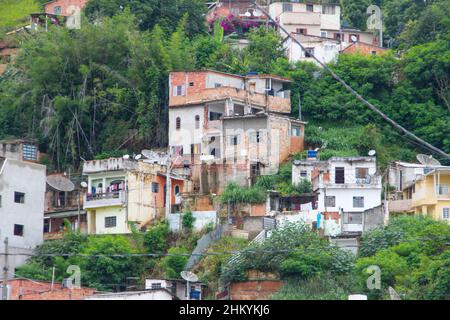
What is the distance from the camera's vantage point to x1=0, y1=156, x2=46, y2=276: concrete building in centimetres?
4869

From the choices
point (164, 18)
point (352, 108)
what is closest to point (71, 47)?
point (164, 18)

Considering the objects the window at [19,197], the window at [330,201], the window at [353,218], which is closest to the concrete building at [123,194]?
the window at [19,197]

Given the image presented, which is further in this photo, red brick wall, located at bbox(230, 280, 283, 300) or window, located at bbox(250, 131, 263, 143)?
window, located at bbox(250, 131, 263, 143)

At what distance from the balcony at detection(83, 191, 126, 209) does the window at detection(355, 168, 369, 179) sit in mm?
7653

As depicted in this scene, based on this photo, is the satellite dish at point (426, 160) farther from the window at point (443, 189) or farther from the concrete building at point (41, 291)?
the concrete building at point (41, 291)

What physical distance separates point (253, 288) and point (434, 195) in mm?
9039

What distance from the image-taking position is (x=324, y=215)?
49031mm

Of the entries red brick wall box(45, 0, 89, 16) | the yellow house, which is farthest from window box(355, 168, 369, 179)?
red brick wall box(45, 0, 89, 16)

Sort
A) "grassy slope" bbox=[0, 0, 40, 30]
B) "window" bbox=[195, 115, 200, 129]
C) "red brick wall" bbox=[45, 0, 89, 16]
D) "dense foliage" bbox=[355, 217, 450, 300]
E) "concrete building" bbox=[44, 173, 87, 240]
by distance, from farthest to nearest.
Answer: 1. "grassy slope" bbox=[0, 0, 40, 30]
2. "red brick wall" bbox=[45, 0, 89, 16]
3. "window" bbox=[195, 115, 200, 129]
4. "concrete building" bbox=[44, 173, 87, 240]
5. "dense foliage" bbox=[355, 217, 450, 300]

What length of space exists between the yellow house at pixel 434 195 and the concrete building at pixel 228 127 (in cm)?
509

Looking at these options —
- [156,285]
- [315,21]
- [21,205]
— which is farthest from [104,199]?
[315,21]

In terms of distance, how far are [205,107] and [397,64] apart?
891 cm

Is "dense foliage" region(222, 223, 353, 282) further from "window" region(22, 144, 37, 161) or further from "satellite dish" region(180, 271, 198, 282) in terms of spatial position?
"window" region(22, 144, 37, 161)

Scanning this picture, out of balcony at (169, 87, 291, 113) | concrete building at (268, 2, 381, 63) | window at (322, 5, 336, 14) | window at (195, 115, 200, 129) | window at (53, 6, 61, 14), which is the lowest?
window at (195, 115, 200, 129)
